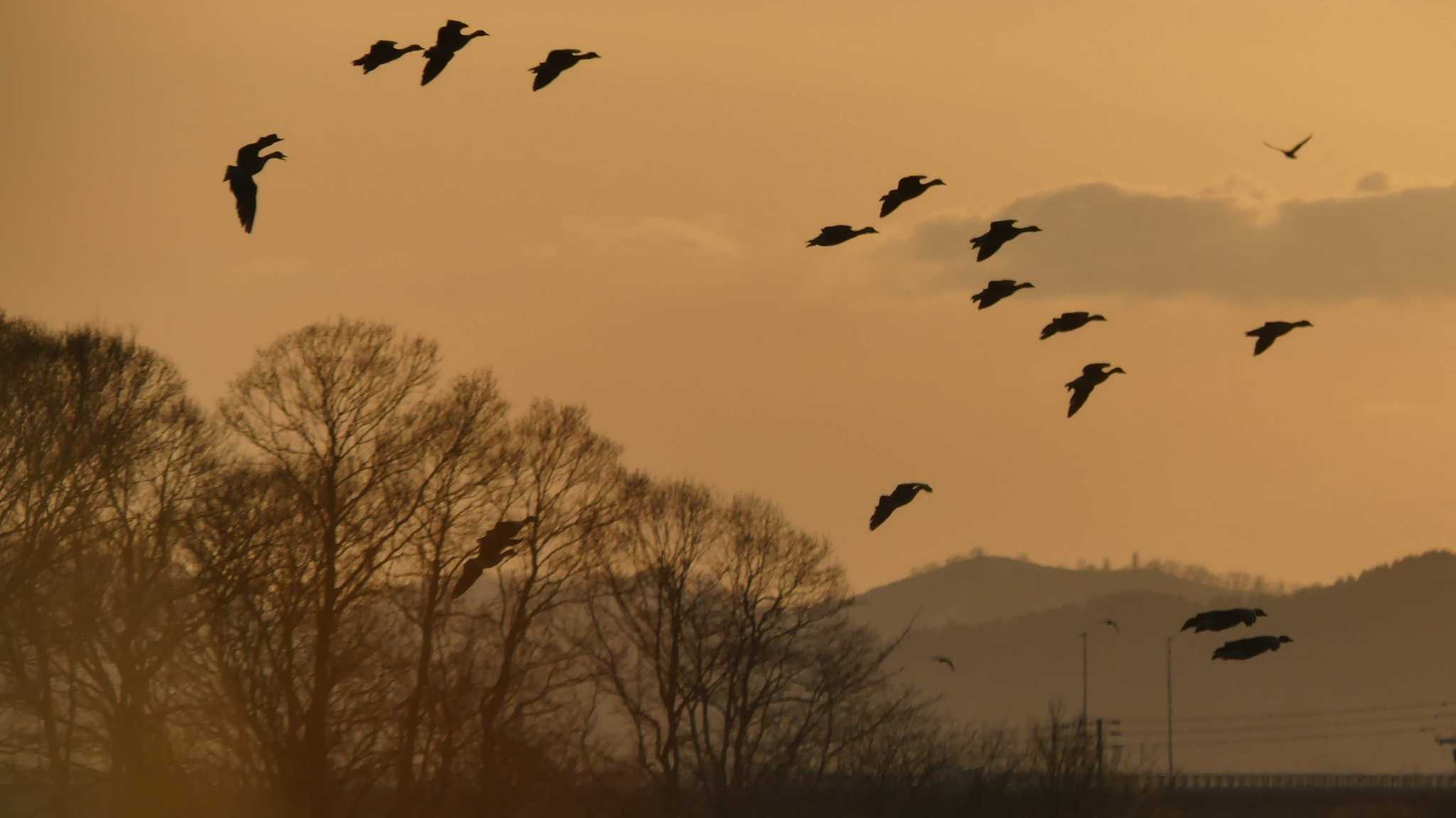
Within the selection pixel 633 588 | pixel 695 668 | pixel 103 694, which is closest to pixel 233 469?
pixel 103 694

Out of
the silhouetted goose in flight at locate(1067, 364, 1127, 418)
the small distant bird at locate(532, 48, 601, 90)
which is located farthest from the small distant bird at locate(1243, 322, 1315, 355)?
the small distant bird at locate(532, 48, 601, 90)

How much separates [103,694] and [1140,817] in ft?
100

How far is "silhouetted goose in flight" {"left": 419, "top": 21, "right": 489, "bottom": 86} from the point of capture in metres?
23.8

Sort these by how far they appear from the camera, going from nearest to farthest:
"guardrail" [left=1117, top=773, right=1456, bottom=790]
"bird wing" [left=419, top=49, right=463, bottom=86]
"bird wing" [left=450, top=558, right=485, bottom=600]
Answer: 1. "bird wing" [left=419, top=49, right=463, bottom=86]
2. "bird wing" [left=450, top=558, right=485, bottom=600]
3. "guardrail" [left=1117, top=773, right=1456, bottom=790]

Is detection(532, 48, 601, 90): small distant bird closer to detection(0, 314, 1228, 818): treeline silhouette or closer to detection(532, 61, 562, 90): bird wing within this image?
detection(532, 61, 562, 90): bird wing

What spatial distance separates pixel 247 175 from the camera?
2436 cm

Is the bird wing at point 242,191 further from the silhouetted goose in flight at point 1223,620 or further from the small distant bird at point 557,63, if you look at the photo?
the silhouetted goose in flight at point 1223,620

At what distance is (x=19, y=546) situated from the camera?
48312 mm

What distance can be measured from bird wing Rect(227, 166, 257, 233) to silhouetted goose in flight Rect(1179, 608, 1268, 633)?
10.3 meters

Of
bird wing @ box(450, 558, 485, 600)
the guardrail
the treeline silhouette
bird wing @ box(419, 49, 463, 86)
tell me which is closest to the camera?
bird wing @ box(419, 49, 463, 86)

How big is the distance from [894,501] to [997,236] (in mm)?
3510

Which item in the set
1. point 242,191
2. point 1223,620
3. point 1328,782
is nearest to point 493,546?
point 242,191

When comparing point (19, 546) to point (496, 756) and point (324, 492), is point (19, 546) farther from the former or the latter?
point (496, 756)

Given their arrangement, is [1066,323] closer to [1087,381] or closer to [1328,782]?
[1087,381]
